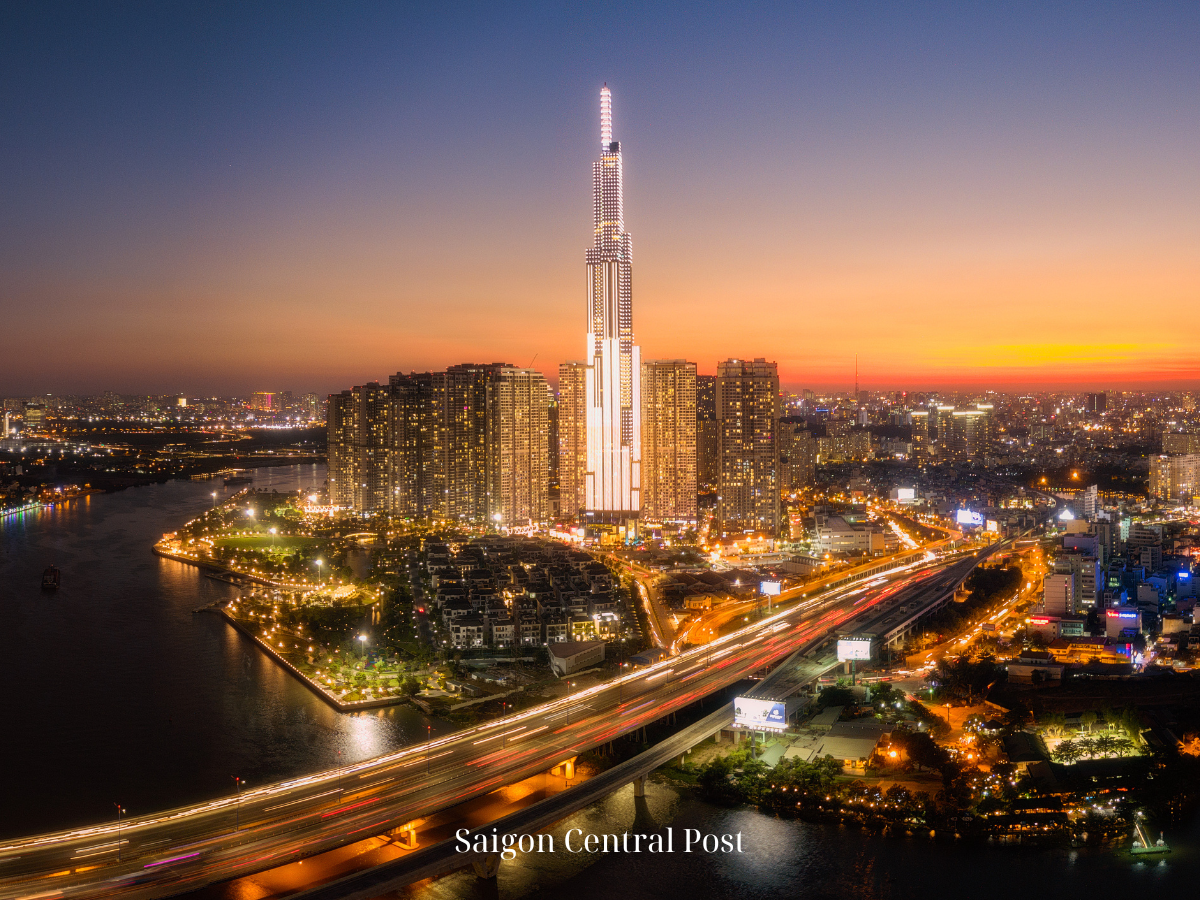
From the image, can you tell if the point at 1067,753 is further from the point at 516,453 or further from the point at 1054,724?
the point at 516,453

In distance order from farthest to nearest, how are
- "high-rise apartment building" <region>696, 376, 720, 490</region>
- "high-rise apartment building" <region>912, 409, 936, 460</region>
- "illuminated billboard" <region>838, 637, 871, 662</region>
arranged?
"high-rise apartment building" <region>912, 409, 936, 460</region>, "high-rise apartment building" <region>696, 376, 720, 490</region>, "illuminated billboard" <region>838, 637, 871, 662</region>

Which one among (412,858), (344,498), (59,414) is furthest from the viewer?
(59,414)

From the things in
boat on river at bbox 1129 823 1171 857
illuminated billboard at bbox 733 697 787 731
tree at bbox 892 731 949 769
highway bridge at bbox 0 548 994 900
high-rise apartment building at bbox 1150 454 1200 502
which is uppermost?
high-rise apartment building at bbox 1150 454 1200 502

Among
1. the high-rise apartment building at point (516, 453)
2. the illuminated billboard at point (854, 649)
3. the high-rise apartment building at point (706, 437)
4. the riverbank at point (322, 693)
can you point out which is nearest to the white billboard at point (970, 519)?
the high-rise apartment building at point (706, 437)

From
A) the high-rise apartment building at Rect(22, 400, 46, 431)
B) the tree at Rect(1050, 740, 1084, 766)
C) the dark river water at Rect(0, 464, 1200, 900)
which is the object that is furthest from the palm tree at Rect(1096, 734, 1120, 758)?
the high-rise apartment building at Rect(22, 400, 46, 431)

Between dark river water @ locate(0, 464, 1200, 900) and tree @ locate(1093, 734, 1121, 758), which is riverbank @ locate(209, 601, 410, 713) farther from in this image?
tree @ locate(1093, 734, 1121, 758)

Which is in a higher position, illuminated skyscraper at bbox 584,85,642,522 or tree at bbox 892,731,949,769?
illuminated skyscraper at bbox 584,85,642,522

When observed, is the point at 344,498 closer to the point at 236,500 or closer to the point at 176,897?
the point at 236,500

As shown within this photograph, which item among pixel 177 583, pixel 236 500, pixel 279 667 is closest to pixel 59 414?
pixel 236 500
